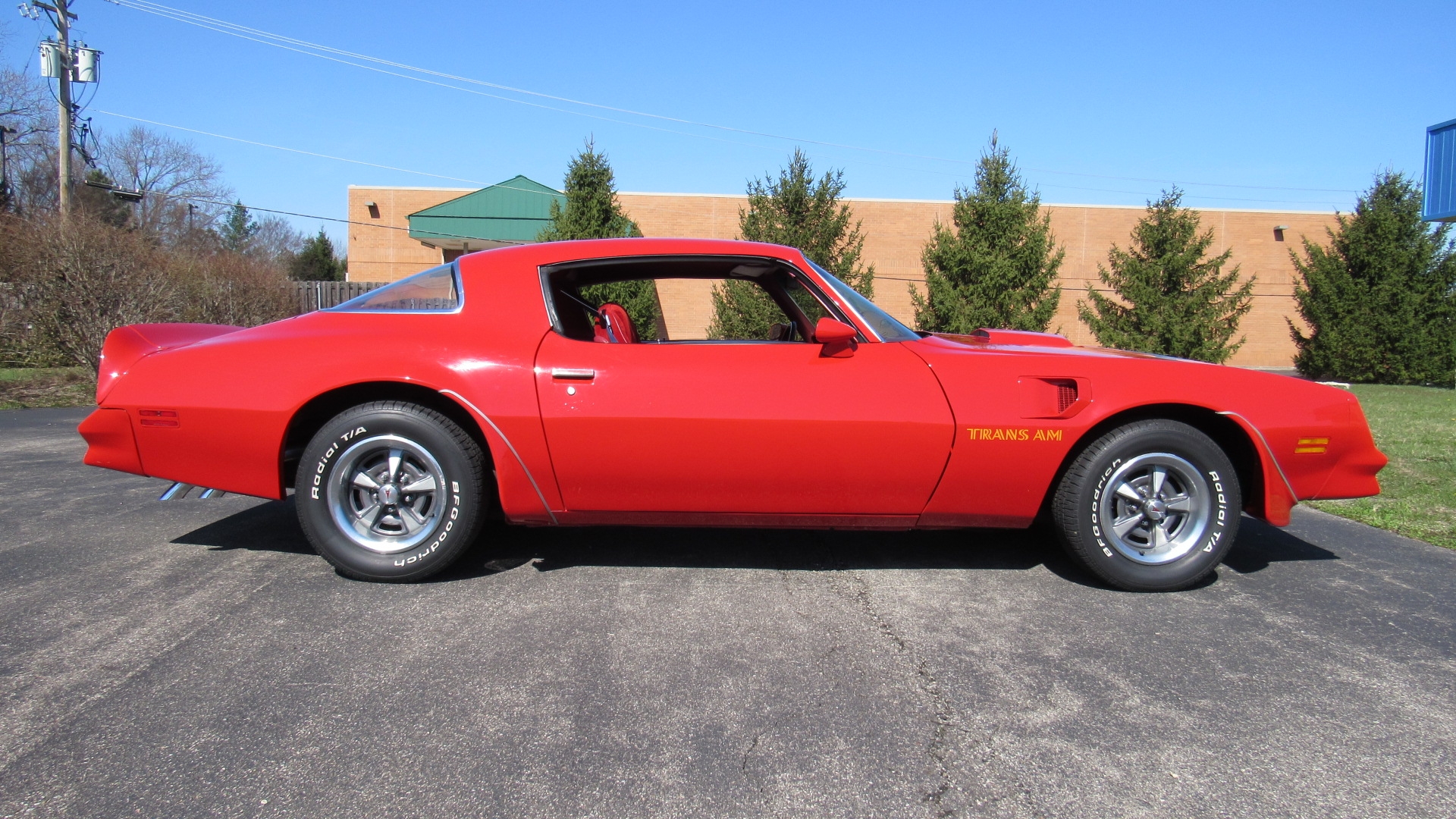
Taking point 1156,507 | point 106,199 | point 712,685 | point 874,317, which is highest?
point 106,199

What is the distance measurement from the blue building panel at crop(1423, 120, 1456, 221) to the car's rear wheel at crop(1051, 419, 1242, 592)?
1660 centimetres

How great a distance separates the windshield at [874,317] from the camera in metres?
3.38

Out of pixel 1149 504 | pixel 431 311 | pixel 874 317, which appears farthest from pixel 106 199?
pixel 1149 504

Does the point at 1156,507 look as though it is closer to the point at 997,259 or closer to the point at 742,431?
the point at 742,431

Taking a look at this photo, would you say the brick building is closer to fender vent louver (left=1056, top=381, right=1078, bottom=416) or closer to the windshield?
the windshield

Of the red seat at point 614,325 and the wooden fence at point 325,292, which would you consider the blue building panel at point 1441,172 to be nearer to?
the red seat at point 614,325

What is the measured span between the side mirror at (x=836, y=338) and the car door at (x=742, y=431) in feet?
0.11

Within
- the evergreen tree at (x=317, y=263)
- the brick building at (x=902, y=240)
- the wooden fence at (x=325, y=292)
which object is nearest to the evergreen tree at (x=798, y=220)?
the brick building at (x=902, y=240)

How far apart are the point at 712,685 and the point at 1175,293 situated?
18.9 metres

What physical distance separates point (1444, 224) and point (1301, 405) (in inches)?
847

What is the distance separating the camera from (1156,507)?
3.27 m

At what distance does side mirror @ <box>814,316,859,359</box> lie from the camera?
10.4ft

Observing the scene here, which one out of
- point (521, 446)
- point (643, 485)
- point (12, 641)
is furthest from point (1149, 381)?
point (12, 641)

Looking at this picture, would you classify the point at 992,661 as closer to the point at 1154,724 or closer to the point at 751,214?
the point at 1154,724
